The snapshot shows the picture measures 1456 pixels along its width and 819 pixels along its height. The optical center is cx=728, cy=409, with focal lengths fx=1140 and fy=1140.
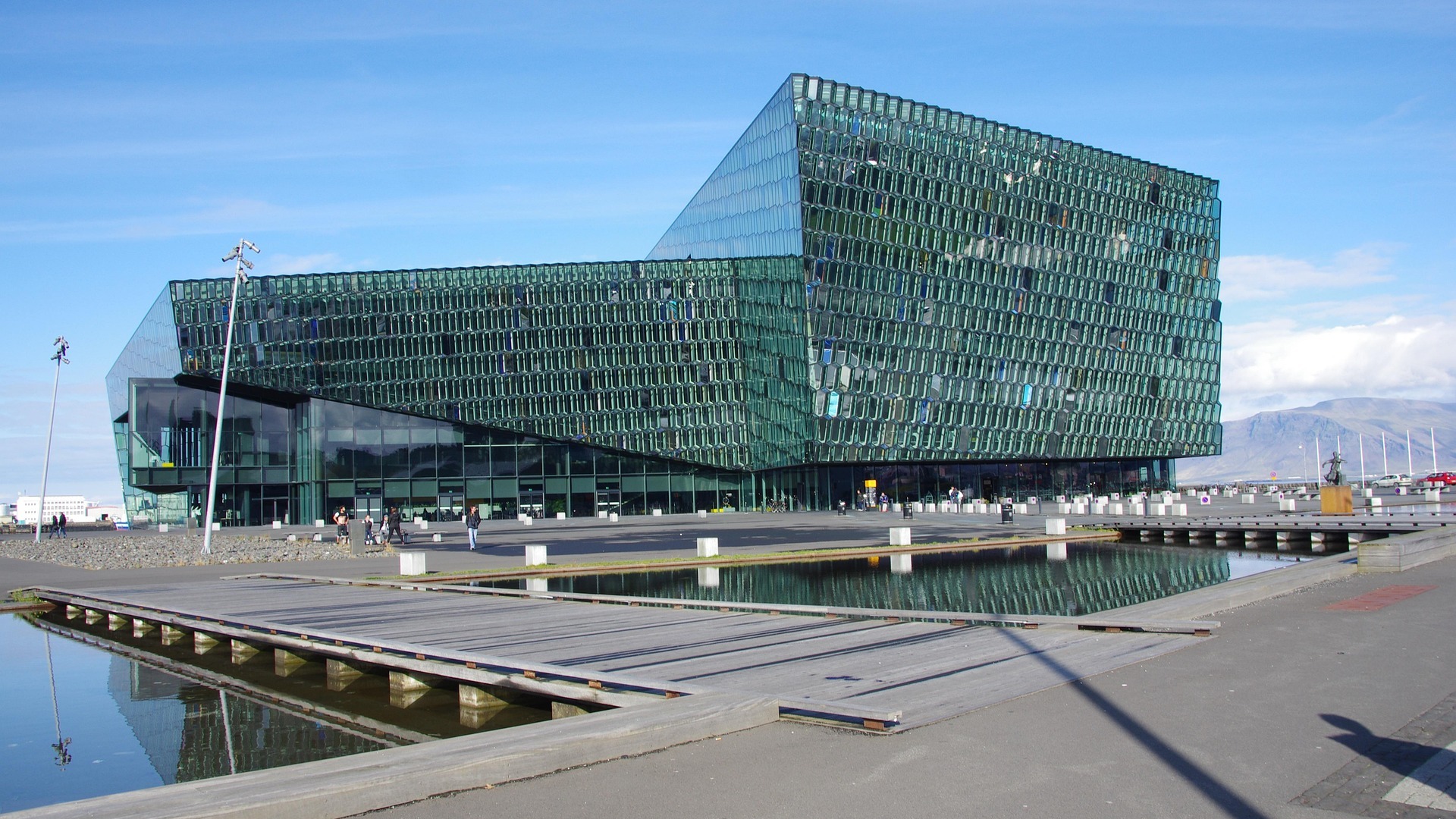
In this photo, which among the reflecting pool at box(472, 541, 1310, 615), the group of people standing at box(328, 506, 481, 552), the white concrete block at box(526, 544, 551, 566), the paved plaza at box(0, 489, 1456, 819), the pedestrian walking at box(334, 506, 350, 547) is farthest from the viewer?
the pedestrian walking at box(334, 506, 350, 547)

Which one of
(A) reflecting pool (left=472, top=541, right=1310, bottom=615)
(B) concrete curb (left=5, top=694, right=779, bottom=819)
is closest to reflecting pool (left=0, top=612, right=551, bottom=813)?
(B) concrete curb (left=5, top=694, right=779, bottom=819)

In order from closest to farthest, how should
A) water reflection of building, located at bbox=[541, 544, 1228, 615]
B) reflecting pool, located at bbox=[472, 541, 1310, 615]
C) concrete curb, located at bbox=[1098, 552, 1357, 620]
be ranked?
concrete curb, located at bbox=[1098, 552, 1357, 620] < water reflection of building, located at bbox=[541, 544, 1228, 615] < reflecting pool, located at bbox=[472, 541, 1310, 615]

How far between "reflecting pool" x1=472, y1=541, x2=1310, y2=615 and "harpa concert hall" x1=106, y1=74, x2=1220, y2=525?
1584 inches

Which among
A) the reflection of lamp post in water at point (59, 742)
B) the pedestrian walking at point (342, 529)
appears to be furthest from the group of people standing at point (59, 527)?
the reflection of lamp post in water at point (59, 742)

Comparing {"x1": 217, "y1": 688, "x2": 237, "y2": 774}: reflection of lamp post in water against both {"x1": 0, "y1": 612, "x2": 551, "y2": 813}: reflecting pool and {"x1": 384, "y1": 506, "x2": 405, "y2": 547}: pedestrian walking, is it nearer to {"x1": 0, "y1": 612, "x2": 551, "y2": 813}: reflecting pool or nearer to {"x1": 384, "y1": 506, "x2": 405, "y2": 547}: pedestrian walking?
{"x1": 0, "y1": 612, "x2": 551, "y2": 813}: reflecting pool

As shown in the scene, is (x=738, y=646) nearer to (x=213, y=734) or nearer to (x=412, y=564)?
(x=213, y=734)

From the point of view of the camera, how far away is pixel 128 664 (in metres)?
19.9

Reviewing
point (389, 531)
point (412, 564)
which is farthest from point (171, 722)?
point (389, 531)

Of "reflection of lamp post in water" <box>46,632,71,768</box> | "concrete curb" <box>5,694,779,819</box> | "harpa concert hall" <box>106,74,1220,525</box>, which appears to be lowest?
"reflection of lamp post in water" <box>46,632,71,768</box>

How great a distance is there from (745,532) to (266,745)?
41106 millimetres

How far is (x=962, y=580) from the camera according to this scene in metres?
27.8

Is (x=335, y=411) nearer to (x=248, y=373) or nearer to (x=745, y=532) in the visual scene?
(x=248, y=373)

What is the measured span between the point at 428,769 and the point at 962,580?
834 inches

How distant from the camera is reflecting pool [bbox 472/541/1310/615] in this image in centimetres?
2312
